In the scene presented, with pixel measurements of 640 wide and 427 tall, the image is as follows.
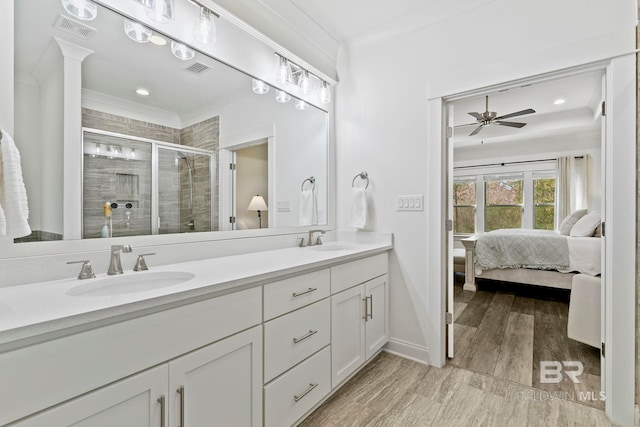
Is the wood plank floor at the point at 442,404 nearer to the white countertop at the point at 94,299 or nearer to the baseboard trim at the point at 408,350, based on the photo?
the baseboard trim at the point at 408,350

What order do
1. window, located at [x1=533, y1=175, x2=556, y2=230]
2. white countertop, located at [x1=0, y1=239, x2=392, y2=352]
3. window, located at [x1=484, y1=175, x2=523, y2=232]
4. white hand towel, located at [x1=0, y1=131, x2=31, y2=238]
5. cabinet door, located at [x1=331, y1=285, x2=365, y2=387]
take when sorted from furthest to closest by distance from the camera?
1. window, located at [x1=484, y1=175, x2=523, y2=232]
2. window, located at [x1=533, y1=175, x2=556, y2=230]
3. cabinet door, located at [x1=331, y1=285, x2=365, y2=387]
4. white hand towel, located at [x1=0, y1=131, x2=31, y2=238]
5. white countertop, located at [x1=0, y1=239, x2=392, y2=352]

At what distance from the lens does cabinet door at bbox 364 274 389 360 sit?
81.0 inches

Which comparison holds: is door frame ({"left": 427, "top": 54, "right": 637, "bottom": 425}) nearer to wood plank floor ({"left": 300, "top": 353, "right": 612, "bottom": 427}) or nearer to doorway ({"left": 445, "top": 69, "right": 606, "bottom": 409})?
doorway ({"left": 445, "top": 69, "right": 606, "bottom": 409})

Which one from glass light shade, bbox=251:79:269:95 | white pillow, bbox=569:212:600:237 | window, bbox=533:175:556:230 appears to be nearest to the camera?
glass light shade, bbox=251:79:269:95

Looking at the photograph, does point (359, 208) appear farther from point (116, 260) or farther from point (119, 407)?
point (119, 407)

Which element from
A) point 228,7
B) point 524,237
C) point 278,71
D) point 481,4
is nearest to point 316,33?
point 278,71

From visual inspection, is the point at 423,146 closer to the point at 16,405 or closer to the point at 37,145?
the point at 37,145

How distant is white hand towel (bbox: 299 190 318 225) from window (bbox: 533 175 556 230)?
5.03 metres

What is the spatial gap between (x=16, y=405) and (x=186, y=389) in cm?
43

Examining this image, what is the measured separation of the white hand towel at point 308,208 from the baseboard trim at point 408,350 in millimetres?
1124

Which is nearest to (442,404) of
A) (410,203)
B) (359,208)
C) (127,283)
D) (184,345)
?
(410,203)

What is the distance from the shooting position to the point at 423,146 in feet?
7.13

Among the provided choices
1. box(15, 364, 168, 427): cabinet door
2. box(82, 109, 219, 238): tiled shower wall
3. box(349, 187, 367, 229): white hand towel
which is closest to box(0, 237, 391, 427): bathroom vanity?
box(15, 364, 168, 427): cabinet door

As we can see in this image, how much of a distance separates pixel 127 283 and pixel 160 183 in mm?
525
